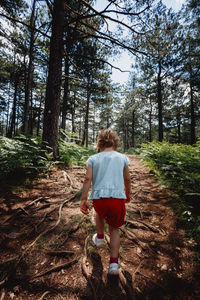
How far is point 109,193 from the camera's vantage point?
160cm

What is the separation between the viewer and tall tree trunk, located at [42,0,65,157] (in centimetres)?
478

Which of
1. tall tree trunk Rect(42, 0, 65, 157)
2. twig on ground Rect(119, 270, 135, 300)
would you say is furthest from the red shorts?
tall tree trunk Rect(42, 0, 65, 157)

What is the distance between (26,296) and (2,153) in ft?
11.8

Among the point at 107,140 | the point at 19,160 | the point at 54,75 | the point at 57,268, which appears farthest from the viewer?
the point at 54,75

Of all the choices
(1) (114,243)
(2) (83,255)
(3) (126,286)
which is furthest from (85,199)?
(3) (126,286)

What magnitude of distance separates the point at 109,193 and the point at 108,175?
23 centimetres

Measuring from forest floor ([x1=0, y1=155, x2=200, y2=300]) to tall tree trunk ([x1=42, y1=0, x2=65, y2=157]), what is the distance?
2.70 meters

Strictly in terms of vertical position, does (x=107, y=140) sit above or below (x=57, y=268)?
above

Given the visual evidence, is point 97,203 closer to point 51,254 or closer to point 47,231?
point 51,254

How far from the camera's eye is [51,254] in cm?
169

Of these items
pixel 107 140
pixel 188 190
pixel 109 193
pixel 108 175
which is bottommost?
pixel 188 190

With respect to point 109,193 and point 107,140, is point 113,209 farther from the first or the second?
point 107,140

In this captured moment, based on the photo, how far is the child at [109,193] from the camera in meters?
1.60

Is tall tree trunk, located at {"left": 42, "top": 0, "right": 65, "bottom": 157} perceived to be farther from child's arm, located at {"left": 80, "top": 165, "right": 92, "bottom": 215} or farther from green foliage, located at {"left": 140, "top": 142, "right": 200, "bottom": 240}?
green foliage, located at {"left": 140, "top": 142, "right": 200, "bottom": 240}
